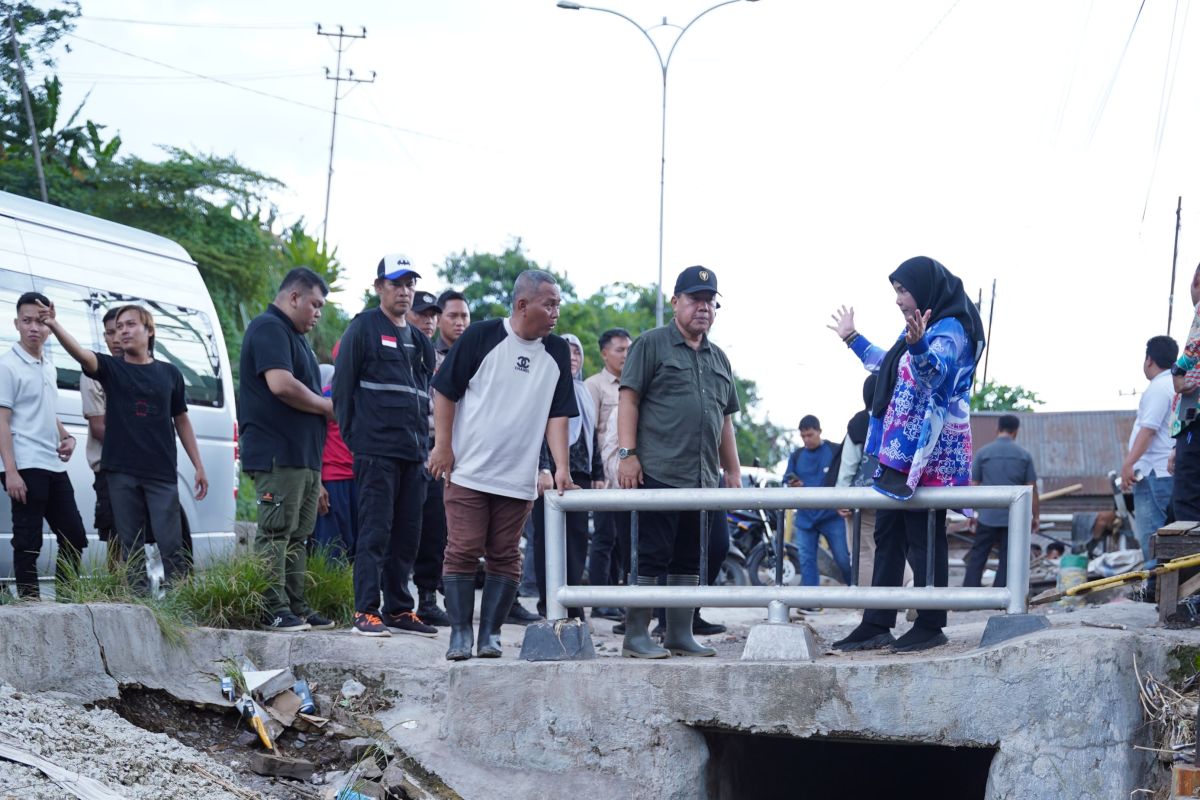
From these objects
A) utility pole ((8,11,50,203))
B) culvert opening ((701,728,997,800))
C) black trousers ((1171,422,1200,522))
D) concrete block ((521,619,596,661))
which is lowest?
culvert opening ((701,728,997,800))

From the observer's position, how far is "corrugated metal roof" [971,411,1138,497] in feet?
65.1

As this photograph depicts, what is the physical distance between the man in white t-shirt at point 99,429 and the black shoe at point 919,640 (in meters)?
3.85

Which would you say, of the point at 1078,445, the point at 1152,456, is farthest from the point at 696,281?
the point at 1078,445

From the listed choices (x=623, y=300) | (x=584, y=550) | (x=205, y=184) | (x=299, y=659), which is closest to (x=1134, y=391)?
Result: (x=623, y=300)

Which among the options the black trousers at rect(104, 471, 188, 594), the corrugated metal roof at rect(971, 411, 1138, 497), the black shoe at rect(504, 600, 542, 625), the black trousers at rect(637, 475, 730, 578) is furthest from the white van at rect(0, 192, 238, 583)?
the corrugated metal roof at rect(971, 411, 1138, 497)

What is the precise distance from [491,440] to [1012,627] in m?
2.27

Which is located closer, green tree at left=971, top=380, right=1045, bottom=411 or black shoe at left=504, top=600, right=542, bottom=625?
black shoe at left=504, top=600, right=542, bottom=625

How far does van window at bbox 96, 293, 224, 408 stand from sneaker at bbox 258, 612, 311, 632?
2403 mm

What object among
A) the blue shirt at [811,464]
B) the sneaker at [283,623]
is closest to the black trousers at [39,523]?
the sneaker at [283,623]

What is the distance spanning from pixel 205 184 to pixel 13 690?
1925 centimetres

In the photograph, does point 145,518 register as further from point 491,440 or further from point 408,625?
point 491,440

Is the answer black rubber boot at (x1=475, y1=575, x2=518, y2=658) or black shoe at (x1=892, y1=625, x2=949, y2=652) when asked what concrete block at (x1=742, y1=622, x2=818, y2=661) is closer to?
black shoe at (x1=892, y1=625, x2=949, y2=652)

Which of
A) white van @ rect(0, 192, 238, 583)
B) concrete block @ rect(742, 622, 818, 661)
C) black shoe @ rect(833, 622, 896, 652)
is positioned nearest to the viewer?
concrete block @ rect(742, 622, 818, 661)

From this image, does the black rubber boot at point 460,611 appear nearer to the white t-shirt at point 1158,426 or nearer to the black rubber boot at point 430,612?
the black rubber boot at point 430,612
